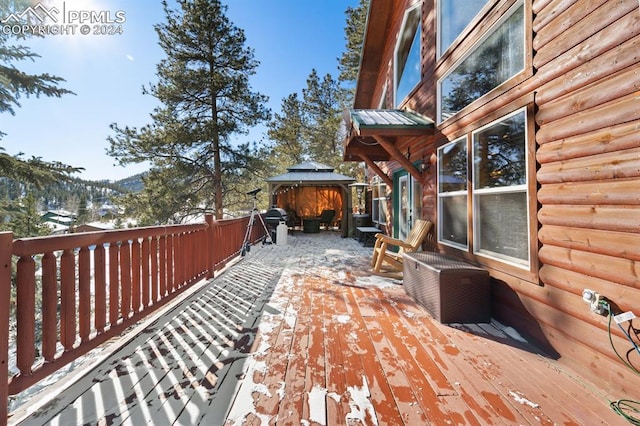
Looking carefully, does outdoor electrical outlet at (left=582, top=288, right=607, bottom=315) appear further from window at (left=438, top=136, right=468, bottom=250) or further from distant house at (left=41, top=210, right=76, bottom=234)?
distant house at (left=41, top=210, right=76, bottom=234)

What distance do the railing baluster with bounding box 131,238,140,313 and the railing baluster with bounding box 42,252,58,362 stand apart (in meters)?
0.72

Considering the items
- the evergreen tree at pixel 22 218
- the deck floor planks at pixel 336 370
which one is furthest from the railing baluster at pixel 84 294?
the evergreen tree at pixel 22 218

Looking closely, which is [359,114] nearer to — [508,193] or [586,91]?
[508,193]

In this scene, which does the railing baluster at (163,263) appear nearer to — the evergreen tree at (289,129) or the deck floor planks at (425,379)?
the deck floor planks at (425,379)

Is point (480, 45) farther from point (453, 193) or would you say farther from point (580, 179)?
point (580, 179)

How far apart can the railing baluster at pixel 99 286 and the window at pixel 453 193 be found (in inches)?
151

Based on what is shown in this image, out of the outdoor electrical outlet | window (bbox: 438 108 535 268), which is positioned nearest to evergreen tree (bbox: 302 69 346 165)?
window (bbox: 438 108 535 268)

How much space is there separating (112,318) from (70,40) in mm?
8276

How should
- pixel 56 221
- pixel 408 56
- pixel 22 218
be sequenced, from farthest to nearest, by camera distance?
1. pixel 56 221
2. pixel 22 218
3. pixel 408 56

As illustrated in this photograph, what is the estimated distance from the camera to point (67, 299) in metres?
1.86

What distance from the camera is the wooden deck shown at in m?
1.52

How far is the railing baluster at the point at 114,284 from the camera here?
89.6 inches

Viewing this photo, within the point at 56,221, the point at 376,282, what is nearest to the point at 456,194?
the point at 376,282

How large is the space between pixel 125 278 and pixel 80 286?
47 centimetres
